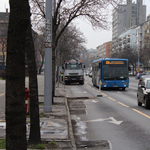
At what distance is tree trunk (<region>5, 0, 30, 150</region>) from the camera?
3.86 meters

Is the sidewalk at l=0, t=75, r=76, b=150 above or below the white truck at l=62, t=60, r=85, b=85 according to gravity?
below

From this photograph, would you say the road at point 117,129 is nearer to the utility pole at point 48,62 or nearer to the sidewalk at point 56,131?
the sidewalk at point 56,131

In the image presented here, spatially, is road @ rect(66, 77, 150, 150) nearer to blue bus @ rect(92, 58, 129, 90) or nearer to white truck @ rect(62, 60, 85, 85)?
blue bus @ rect(92, 58, 129, 90)

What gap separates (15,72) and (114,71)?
23.5 metres

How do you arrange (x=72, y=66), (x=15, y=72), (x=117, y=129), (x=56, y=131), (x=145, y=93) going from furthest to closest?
1. (x=72, y=66)
2. (x=145, y=93)
3. (x=117, y=129)
4. (x=56, y=131)
5. (x=15, y=72)

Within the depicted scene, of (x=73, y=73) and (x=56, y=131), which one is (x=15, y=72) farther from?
(x=73, y=73)

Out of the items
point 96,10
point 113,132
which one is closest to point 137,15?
point 96,10

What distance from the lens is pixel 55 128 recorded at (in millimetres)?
8195

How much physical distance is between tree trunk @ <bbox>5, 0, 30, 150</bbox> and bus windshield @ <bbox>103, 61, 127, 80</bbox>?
23.0m

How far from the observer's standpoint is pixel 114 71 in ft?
88.4

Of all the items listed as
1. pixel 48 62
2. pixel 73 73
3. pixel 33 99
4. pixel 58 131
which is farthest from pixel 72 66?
pixel 33 99

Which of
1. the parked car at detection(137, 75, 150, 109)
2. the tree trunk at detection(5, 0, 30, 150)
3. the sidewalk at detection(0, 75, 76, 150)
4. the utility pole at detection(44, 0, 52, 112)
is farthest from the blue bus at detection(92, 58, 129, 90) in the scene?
the tree trunk at detection(5, 0, 30, 150)

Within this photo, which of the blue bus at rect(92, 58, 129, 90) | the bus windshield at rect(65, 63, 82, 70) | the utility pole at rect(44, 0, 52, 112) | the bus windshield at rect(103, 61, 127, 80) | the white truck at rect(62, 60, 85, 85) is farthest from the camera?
the bus windshield at rect(65, 63, 82, 70)

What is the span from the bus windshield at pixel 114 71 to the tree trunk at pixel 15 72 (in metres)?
23.0
